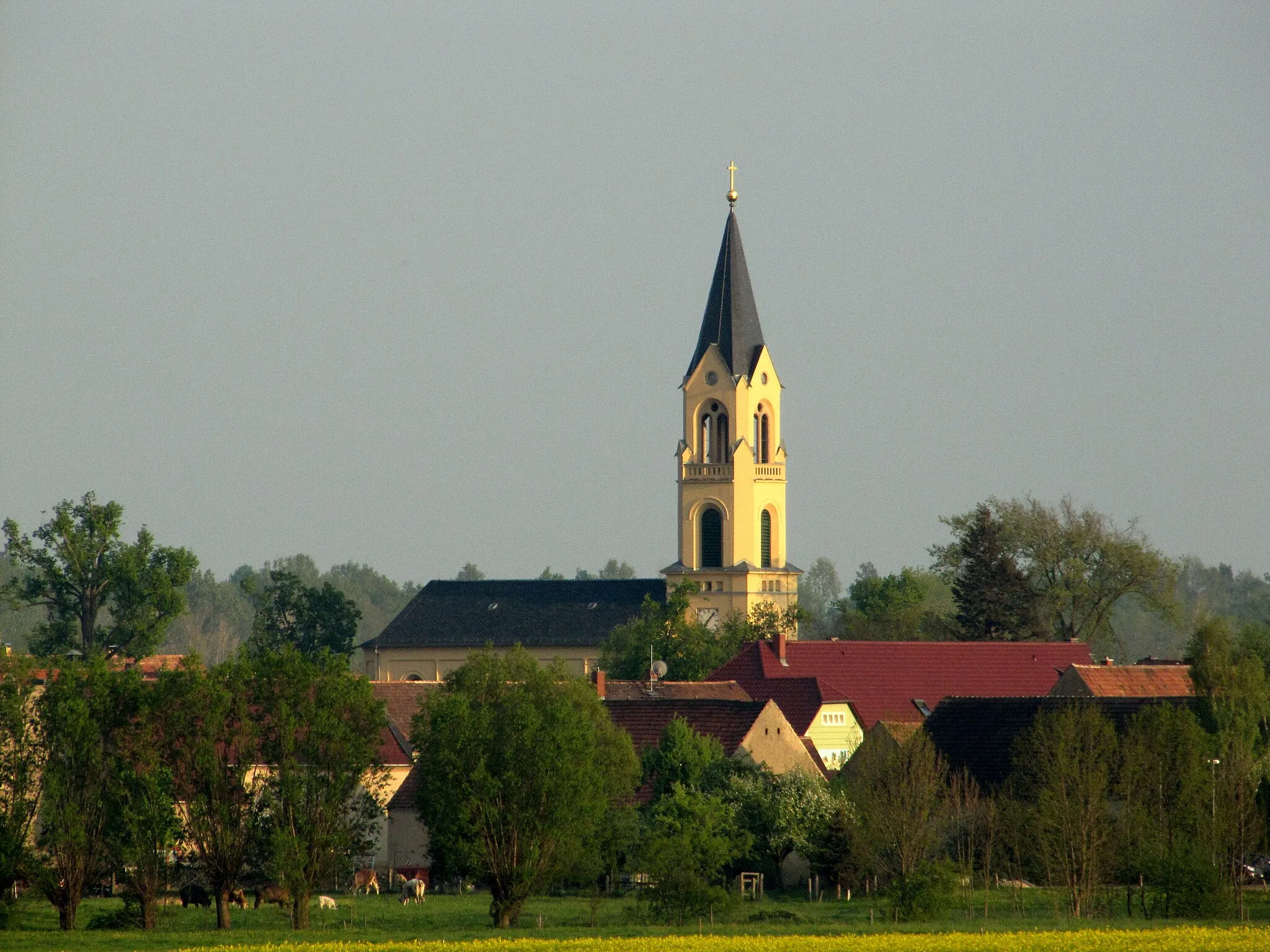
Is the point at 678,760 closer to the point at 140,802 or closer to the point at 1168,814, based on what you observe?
the point at 1168,814

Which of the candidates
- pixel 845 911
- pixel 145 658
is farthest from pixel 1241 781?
pixel 145 658

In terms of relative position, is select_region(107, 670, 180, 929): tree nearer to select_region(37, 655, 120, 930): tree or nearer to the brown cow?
select_region(37, 655, 120, 930): tree

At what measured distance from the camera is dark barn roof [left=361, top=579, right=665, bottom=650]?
4281 inches

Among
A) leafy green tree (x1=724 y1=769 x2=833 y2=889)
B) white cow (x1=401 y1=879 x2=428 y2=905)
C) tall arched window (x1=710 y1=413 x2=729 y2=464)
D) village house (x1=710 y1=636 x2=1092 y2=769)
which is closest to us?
white cow (x1=401 y1=879 x2=428 y2=905)

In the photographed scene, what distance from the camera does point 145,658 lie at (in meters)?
86.9

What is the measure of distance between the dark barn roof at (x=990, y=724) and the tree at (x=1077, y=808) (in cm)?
613

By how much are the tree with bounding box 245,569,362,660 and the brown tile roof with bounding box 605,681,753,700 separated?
46833 mm

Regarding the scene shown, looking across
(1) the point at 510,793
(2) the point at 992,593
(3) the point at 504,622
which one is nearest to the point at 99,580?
(3) the point at 504,622

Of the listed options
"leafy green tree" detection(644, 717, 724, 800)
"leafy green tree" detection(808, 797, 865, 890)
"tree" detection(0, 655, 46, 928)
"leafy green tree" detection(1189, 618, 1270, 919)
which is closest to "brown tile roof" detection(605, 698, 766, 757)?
"leafy green tree" detection(644, 717, 724, 800)

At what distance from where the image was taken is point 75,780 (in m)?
44.5

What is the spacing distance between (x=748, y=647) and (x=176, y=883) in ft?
120

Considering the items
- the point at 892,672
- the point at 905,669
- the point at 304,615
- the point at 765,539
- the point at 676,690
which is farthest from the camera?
the point at 304,615

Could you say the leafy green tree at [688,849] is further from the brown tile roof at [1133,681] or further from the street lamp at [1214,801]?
the brown tile roof at [1133,681]

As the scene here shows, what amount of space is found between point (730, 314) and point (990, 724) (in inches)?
2133
